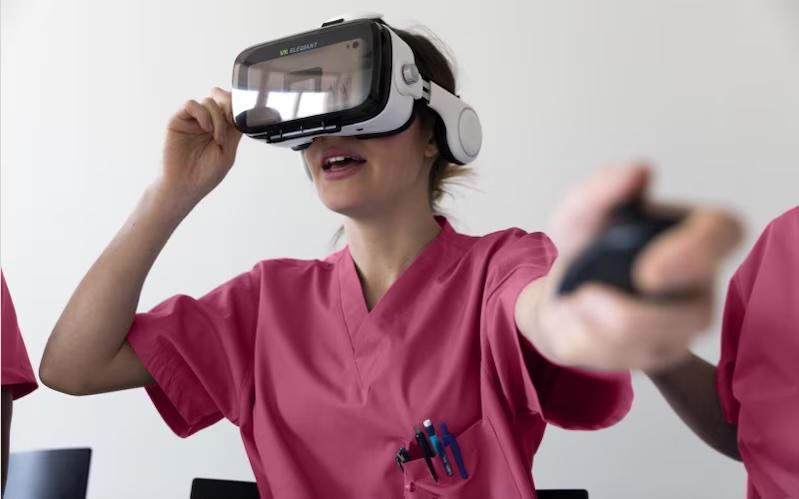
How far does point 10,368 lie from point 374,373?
0.36 metres

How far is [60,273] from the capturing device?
1.27 meters

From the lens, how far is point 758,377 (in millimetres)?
519

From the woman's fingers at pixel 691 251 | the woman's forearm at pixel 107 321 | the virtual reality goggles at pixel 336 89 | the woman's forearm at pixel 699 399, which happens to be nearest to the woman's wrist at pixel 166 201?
the woman's forearm at pixel 107 321

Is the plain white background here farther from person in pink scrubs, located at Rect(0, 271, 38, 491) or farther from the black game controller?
the black game controller

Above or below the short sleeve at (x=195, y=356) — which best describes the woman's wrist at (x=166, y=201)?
above

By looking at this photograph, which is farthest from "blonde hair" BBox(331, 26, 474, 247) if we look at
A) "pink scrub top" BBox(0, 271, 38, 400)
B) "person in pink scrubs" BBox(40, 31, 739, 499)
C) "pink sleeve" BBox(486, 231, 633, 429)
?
"pink scrub top" BBox(0, 271, 38, 400)

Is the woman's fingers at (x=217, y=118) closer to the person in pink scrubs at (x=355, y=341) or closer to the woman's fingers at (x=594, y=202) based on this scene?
the person in pink scrubs at (x=355, y=341)

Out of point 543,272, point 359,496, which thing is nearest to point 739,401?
point 543,272

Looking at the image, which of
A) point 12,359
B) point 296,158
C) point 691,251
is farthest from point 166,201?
point 691,251

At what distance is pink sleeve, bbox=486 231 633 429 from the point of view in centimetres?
50

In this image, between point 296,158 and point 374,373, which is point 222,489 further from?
point 296,158

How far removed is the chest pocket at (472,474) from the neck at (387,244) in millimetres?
171

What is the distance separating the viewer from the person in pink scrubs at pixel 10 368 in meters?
0.67

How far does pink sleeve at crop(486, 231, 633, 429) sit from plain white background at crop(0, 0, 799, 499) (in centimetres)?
45
